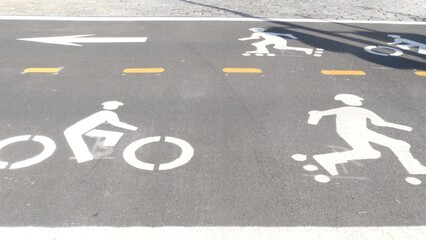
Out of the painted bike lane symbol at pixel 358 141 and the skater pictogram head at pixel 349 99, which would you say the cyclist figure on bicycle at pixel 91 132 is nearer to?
the painted bike lane symbol at pixel 358 141

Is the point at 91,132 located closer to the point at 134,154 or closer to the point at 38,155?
the point at 38,155

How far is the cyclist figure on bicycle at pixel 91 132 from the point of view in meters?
5.45

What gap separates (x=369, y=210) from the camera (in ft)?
14.5

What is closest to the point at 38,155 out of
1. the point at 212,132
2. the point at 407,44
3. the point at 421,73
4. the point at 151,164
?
the point at 151,164

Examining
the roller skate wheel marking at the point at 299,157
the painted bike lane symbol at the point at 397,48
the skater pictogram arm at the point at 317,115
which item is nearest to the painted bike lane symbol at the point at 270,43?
the painted bike lane symbol at the point at 397,48

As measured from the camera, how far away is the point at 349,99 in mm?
7109

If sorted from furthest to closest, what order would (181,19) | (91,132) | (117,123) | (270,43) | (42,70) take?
(181,19), (270,43), (42,70), (117,123), (91,132)

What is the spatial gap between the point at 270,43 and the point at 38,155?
248 inches

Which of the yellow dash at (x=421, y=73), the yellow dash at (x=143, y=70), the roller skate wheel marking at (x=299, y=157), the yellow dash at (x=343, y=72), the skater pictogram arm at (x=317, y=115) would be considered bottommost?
the yellow dash at (x=143, y=70)

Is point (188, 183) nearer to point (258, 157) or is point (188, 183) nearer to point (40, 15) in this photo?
point (258, 157)

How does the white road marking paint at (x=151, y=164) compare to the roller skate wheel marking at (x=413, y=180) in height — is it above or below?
below

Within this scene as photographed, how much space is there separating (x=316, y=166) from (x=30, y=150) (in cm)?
346

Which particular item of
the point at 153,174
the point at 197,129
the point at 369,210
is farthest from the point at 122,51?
the point at 369,210
